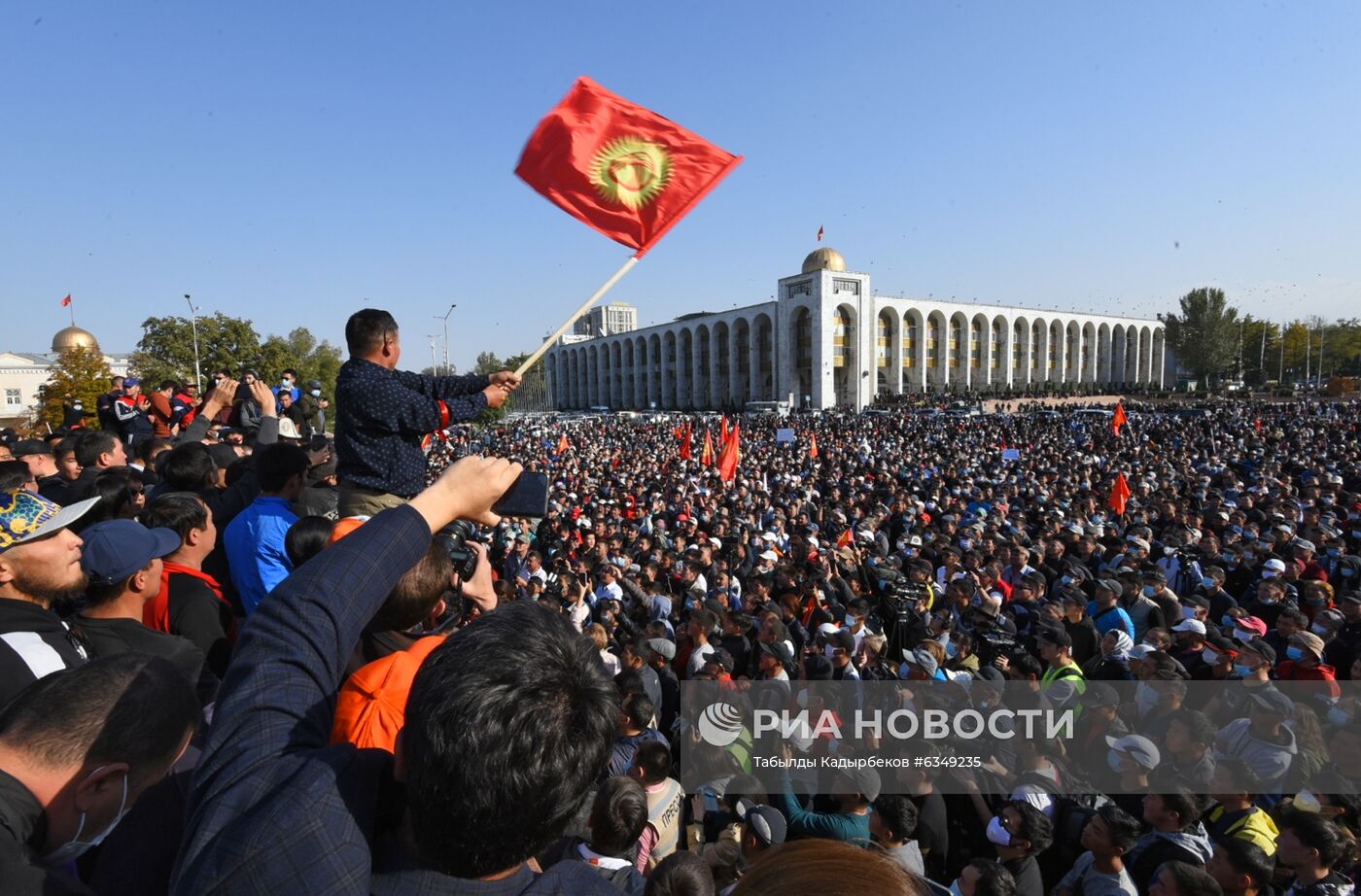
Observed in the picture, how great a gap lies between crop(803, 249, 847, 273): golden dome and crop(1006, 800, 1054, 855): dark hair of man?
198 ft

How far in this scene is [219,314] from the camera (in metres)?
34.0

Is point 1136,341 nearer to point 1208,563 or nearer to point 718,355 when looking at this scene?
point 718,355

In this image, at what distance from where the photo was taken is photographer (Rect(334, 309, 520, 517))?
2717 millimetres

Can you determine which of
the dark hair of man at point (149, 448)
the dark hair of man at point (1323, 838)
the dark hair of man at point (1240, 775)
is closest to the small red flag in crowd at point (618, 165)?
the dark hair of man at point (1323, 838)

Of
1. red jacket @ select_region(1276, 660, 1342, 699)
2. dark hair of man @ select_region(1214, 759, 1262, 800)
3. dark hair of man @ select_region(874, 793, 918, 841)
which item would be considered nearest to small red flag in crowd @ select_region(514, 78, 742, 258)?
dark hair of man @ select_region(874, 793, 918, 841)

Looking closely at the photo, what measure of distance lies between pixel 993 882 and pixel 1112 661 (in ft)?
10.3

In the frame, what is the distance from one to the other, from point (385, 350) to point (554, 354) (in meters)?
95.6

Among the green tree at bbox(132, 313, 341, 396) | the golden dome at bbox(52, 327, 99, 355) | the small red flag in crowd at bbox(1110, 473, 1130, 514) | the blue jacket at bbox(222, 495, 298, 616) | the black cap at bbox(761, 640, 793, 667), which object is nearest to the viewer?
the blue jacket at bbox(222, 495, 298, 616)

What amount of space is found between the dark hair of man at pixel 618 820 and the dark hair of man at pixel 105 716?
180cm

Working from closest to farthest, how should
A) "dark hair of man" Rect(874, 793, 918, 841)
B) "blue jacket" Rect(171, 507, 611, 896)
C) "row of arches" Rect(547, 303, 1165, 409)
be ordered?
"blue jacket" Rect(171, 507, 611, 896), "dark hair of man" Rect(874, 793, 918, 841), "row of arches" Rect(547, 303, 1165, 409)

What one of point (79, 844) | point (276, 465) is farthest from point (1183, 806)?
point (276, 465)

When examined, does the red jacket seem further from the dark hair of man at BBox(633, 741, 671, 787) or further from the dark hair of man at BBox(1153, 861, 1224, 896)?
the dark hair of man at BBox(633, 741, 671, 787)

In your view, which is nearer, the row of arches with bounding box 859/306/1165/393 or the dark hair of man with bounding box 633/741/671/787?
the dark hair of man with bounding box 633/741/671/787

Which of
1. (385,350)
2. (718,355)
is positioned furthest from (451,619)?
(718,355)
